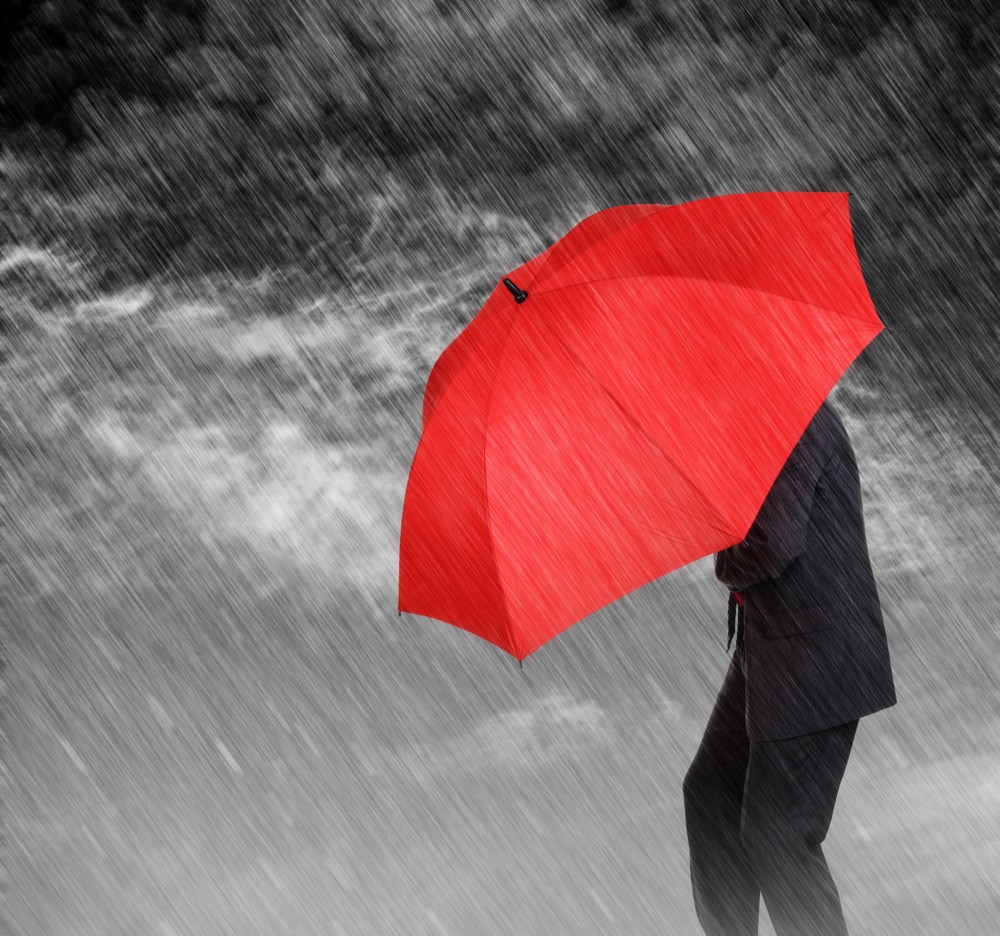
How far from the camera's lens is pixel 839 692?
2512mm

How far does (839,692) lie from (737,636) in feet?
1.00

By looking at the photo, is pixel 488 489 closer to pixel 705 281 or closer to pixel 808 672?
pixel 705 281

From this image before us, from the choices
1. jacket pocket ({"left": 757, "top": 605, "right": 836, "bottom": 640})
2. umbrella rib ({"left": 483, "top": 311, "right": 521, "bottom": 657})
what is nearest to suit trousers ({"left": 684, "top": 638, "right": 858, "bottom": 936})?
jacket pocket ({"left": 757, "top": 605, "right": 836, "bottom": 640})

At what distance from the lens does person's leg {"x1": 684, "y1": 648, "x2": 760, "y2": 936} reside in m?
2.70

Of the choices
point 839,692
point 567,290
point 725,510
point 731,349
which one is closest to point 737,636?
point 839,692

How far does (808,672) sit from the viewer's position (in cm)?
250

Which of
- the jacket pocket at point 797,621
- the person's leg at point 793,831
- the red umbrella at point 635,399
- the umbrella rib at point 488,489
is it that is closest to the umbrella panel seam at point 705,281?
the red umbrella at point 635,399

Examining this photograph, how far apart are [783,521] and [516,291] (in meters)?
0.76

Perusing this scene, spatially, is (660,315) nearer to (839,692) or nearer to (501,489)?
(501,489)

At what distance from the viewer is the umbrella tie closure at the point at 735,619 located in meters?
2.67

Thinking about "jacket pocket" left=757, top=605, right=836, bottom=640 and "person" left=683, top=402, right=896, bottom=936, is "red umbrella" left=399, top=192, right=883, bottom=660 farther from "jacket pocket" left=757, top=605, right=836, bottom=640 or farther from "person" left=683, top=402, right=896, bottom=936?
"jacket pocket" left=757, top=605, right=836, bottom=640

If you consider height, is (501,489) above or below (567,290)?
below

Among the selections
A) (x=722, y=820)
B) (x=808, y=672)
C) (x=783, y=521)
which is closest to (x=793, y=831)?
(x=722, y=820)

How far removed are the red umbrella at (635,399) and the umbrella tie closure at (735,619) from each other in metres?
0.47
